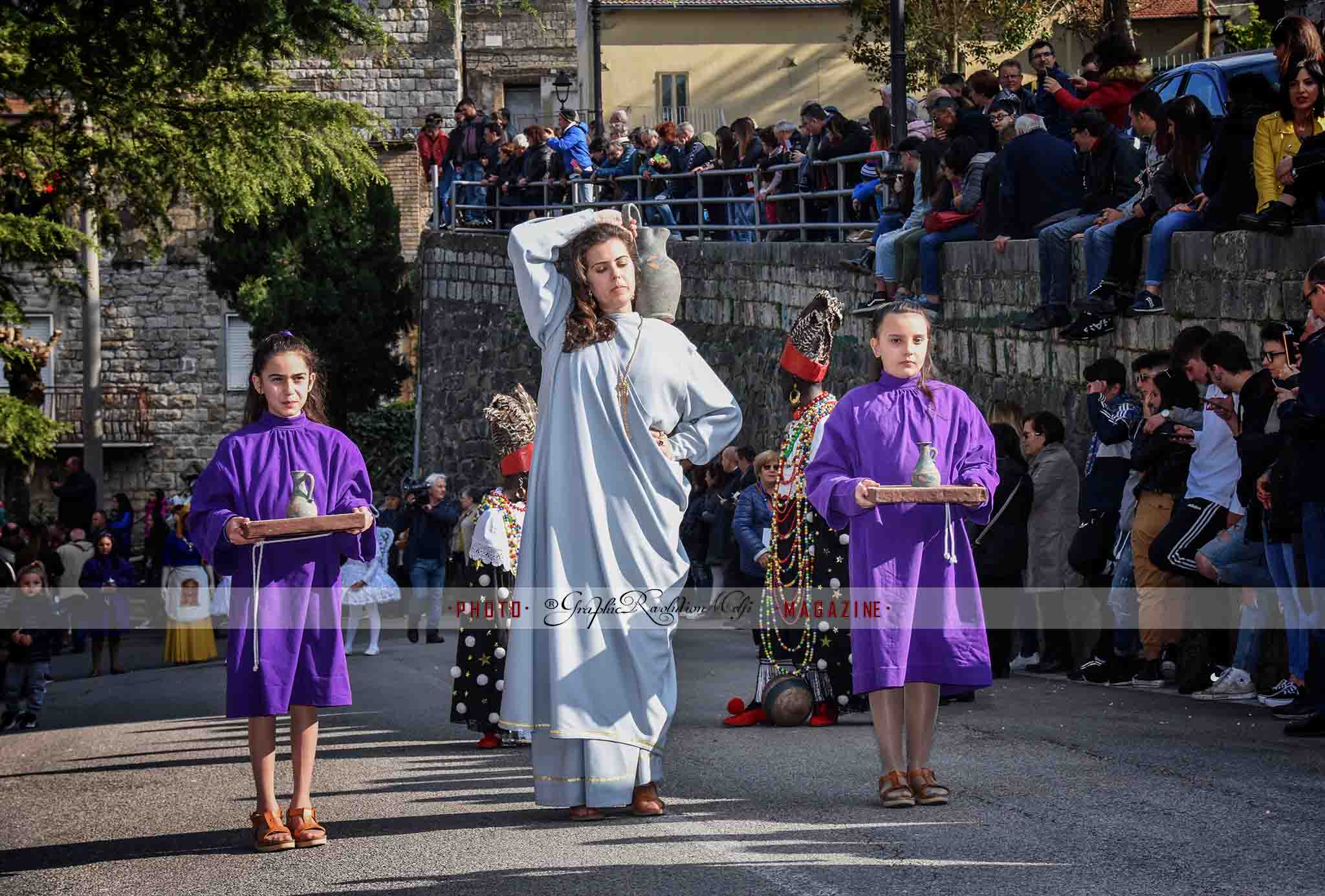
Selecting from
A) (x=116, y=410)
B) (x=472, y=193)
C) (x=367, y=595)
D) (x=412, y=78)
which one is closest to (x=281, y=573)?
(x=367, y=595)

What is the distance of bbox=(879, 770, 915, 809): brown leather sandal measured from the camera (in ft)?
21.7

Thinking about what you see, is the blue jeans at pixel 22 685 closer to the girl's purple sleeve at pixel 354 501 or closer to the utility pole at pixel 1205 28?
the girl's purple sleeve at pixel 354 501

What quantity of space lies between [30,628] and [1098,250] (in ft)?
25.5

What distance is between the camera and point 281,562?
6766 mm

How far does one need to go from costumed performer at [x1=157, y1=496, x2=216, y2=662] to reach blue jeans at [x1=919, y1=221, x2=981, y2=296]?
27.7 ft

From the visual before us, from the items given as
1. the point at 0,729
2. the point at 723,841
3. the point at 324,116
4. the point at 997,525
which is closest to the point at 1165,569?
the point at 997,525

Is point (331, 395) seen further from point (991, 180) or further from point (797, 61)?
point (991, 180)

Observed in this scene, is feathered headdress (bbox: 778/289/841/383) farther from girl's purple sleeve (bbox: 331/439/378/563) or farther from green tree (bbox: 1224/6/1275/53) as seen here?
green tree (bbox: 1224/6/1275/53)

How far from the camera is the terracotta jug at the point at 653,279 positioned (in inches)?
294

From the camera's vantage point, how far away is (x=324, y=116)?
44.1ft

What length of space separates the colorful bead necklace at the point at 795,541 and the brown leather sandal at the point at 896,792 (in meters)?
2.41

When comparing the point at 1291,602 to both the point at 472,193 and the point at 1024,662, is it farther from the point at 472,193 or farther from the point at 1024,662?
the point at 472,193

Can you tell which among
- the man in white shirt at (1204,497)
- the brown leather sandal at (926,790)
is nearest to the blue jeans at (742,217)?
the man in white shirt at (1204,497)

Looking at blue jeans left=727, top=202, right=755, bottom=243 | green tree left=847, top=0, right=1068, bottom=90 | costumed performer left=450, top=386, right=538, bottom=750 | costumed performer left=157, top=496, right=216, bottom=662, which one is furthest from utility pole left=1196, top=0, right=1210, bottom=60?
costumed performer left=450, top=386, right=538, bottom=750
